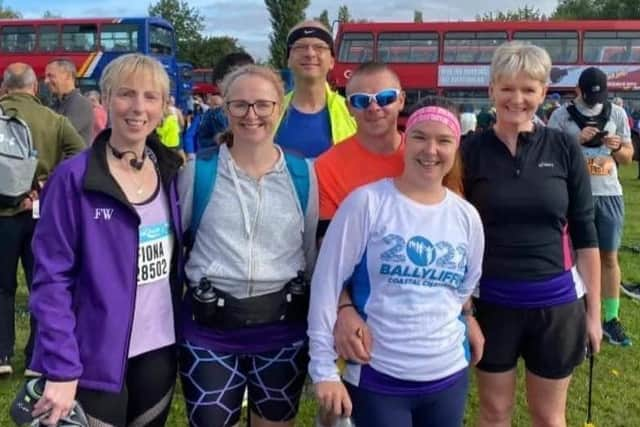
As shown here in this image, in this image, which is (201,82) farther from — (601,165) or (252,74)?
(252,74)

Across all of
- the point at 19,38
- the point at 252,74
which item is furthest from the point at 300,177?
the point at 19,38

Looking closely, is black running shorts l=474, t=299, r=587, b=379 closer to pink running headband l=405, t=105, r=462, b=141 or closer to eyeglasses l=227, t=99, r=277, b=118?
pink running headband l=405, t=105, r=462, b=141

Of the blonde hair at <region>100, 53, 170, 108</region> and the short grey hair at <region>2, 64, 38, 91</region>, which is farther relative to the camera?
the short grey hair at <region>2, 64, 38, 91</region>

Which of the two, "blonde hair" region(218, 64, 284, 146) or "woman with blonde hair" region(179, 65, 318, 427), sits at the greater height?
"blonde hair" region(218, 64, 284, 146)

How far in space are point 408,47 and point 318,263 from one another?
18.3 meters

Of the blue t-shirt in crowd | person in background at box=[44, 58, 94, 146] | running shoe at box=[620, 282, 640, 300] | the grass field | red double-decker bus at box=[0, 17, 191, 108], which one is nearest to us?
the blue t-shirt in crowd

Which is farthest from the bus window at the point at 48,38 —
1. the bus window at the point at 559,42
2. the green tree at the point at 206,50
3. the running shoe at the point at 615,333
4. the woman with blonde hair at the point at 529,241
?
the green tree at the point at 206,50

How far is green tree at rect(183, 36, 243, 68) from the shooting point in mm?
53875

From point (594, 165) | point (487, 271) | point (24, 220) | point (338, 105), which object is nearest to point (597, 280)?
point (487, 271)

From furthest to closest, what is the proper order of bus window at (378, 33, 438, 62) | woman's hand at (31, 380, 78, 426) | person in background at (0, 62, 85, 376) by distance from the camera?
bus window at (378, 33, 438, 62) < person in background at (0, 62, 85, 376) < woman's hand at (31, 380, 78, 426)

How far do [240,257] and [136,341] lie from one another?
0.45 m

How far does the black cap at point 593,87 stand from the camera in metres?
5.10

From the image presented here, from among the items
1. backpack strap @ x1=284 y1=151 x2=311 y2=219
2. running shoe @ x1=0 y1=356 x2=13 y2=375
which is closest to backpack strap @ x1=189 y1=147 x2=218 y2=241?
backpack strap @ x1=284 y1=151 x2=311 y2=219

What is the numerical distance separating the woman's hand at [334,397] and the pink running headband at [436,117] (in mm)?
886
